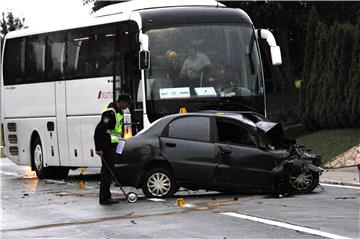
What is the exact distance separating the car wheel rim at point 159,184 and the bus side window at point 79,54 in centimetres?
531

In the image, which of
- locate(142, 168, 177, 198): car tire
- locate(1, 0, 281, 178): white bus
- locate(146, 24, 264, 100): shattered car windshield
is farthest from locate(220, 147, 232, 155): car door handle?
locate(146, 24, 264, 100): shattered car windshield

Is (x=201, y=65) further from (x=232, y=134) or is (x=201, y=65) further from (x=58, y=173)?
(x=58, y=173)

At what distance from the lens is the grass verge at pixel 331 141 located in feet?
72.7

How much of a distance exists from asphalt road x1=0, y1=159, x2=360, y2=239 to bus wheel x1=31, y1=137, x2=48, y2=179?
506 centimetres

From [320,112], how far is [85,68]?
34.2 feet

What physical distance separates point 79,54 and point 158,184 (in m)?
6.16

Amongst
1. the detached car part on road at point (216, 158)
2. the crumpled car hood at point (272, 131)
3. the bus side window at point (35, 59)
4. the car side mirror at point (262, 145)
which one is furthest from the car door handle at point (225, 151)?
the bus side window at point (35, 59)

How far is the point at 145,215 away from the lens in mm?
10711

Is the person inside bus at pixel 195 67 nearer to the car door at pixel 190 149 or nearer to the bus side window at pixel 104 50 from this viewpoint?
the bus side window at pixel 104 50

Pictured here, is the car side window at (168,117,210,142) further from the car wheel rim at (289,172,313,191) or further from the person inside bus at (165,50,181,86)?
the person inside bus at (165,50,181,86)

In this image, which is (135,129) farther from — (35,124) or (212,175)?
(35,124)

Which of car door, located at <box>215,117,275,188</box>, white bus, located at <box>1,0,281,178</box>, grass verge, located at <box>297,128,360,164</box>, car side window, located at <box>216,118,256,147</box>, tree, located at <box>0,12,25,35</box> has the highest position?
tree, located at <box>0,12,25,35</box>

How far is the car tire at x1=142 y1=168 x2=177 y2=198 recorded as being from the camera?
12828 mm

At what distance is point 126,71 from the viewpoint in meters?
16.3
